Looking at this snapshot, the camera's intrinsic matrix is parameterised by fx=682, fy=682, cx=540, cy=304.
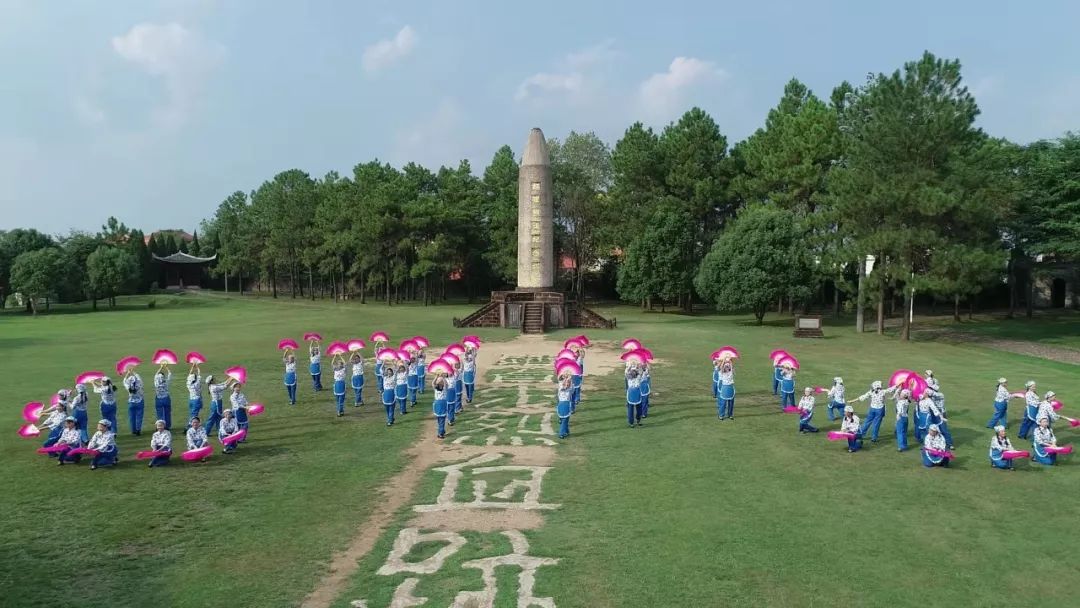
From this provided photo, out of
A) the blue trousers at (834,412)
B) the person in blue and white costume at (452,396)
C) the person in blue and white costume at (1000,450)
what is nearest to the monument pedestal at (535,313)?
the person in blue and white costume at (452,396)

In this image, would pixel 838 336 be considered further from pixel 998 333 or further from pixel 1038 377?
pixel 1038 377

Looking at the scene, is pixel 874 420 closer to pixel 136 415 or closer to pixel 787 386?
pixel 787 386

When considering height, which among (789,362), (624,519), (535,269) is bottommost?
(624,519)

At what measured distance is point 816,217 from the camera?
120 ft

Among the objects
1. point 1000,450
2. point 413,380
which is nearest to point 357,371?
point 413,380

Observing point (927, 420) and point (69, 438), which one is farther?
point (927, 420)

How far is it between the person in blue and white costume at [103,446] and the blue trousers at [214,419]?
2.31 meters

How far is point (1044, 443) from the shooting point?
43.0 feet

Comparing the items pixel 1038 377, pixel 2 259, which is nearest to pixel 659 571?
pixel 1038 377

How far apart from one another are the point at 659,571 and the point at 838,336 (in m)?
30.3

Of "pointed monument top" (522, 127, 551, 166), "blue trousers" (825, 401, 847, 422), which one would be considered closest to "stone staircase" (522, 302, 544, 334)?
"pointed monument top" (522, 127, 551, 166)

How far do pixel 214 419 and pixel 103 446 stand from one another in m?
2.84

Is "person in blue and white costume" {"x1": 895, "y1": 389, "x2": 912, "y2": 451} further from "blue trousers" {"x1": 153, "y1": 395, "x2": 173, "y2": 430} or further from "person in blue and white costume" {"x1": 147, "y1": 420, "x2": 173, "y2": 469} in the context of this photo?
"blue trousers" {"x1": 153, "y1": 395, "x2": 173, "y2": 430}

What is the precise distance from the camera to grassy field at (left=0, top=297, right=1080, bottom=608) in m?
8.22
